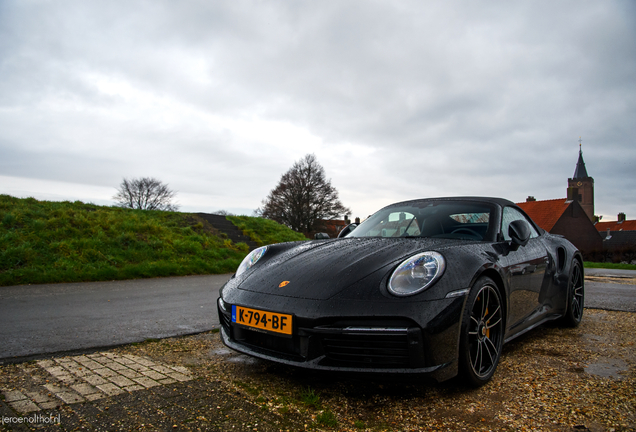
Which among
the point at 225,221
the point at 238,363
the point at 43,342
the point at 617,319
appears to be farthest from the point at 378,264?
the point at 225,221

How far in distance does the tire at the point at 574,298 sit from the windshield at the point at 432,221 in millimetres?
1543

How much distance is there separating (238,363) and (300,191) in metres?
40.7

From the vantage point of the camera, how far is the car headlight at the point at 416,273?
2426mm

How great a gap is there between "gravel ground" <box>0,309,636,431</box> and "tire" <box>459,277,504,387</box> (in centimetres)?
12

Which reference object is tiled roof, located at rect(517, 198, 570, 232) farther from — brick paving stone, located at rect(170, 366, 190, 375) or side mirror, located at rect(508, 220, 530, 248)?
brick paving stone, located at rect(170, 366, 190, 375)

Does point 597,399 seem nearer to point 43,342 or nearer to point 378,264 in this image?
point 378,264

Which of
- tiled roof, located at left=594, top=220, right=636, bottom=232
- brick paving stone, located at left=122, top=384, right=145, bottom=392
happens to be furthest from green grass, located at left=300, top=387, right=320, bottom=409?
tiled roof, located at left=594, top=220, right=636, bottom=232

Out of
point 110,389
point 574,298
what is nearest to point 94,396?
point 110,389

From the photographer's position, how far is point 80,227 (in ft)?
35.6

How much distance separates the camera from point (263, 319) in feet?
8.35

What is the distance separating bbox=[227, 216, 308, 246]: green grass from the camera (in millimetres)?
16191

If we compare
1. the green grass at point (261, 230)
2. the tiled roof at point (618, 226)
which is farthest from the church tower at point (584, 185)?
the green grass at point (261, 230)

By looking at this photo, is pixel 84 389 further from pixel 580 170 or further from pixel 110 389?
pixel 580 170

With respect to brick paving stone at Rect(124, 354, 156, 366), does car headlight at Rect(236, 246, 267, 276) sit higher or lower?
higher
